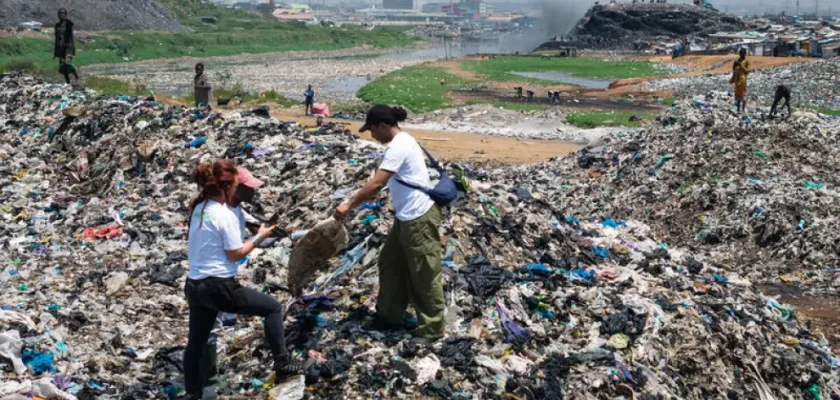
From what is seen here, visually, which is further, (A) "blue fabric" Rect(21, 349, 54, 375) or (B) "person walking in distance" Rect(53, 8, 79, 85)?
(B) "person walking in distance" Rect(53, 8, 79, 85)

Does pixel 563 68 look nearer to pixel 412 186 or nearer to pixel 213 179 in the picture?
pixel 412 186

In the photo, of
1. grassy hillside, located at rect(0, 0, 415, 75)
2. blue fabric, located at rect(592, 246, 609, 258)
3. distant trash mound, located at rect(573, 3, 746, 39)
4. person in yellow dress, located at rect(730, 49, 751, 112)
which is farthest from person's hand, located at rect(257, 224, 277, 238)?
distant trash mound, located at rect(573, 3, 746, 39)

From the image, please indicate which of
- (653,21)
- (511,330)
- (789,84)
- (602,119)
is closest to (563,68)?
(789,84)

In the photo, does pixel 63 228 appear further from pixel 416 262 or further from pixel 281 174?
pixel 416 262

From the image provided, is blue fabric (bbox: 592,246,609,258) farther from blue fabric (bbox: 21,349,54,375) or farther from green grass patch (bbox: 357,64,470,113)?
green grass patch (bbox: 357,64,470,113)

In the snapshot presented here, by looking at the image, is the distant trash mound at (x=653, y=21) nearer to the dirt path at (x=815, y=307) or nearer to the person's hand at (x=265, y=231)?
the dirt path at (x=815, y=307)

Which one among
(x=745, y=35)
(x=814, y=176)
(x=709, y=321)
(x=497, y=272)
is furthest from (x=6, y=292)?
(x=745, y=35)

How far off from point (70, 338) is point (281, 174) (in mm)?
4358

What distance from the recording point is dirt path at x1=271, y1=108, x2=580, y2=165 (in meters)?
18.7

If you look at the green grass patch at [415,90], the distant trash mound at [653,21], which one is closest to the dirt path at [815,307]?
the green grass patch at [415,90]

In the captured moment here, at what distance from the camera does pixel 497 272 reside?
6.91m

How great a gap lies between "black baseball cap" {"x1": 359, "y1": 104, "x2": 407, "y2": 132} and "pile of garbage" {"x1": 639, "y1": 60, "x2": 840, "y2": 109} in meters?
22.4

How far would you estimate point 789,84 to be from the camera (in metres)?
32.2

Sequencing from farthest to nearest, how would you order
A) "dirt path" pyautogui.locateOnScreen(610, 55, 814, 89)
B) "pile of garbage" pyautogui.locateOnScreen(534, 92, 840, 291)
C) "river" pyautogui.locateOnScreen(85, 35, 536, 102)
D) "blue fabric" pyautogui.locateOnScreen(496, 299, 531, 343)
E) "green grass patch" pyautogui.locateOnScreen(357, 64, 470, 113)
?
"dirt path" pyautogui.locateOnScreen(610, 55, 814, 89)
"river" pyautogui.locateOnScreen(85, 35, 536, 102)
"green grass patch" pyautogui.locateOnScreen(357, 64, 470, 113)
"pile of garbage" pyautogui.locateOnScreen(534, 92, 840, 291)
"blue fabric" pyautogui.locateOnScreen(496, 299, 531, 343)
